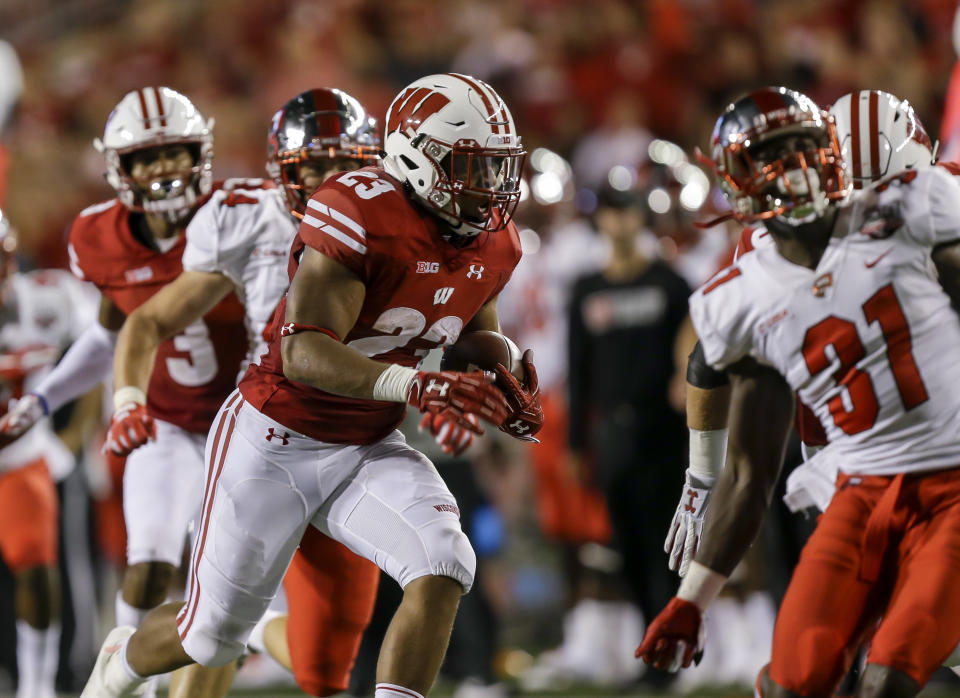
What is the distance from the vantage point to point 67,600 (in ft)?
19.4

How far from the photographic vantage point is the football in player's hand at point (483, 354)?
3303 millimetres

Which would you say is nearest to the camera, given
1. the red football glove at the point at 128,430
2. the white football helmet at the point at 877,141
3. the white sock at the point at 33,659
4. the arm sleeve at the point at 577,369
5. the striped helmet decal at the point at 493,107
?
the striped helmet decal at the point at 493,107

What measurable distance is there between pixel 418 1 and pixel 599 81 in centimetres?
165

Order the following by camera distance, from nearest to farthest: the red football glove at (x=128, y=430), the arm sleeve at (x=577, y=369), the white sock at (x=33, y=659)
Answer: the red football glove at (x=128, y=430)
the white sock at (x=33, y=659)
the arm sleeve at (x=577, y=369)

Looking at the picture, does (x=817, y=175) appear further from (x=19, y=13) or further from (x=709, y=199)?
(x=19, y=13)

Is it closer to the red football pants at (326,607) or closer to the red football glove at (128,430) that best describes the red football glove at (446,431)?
the red football pants at (326,607)

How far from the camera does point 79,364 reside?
4.28 m

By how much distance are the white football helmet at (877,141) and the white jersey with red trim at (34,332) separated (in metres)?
2.70

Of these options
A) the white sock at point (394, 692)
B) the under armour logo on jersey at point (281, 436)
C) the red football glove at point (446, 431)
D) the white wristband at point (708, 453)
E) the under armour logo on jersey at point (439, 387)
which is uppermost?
the under armour logo on jersey at point (439, 387)

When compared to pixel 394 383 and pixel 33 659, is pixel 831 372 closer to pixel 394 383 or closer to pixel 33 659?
pixel 394 383

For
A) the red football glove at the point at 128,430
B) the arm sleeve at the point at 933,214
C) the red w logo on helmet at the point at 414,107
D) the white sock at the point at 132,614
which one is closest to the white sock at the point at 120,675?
the white sock at the point at 132,614

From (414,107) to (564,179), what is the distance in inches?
168

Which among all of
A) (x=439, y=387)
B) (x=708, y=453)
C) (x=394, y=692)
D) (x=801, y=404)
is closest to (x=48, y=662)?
(x=394, y=692)

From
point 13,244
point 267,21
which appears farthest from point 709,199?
point 267,21
